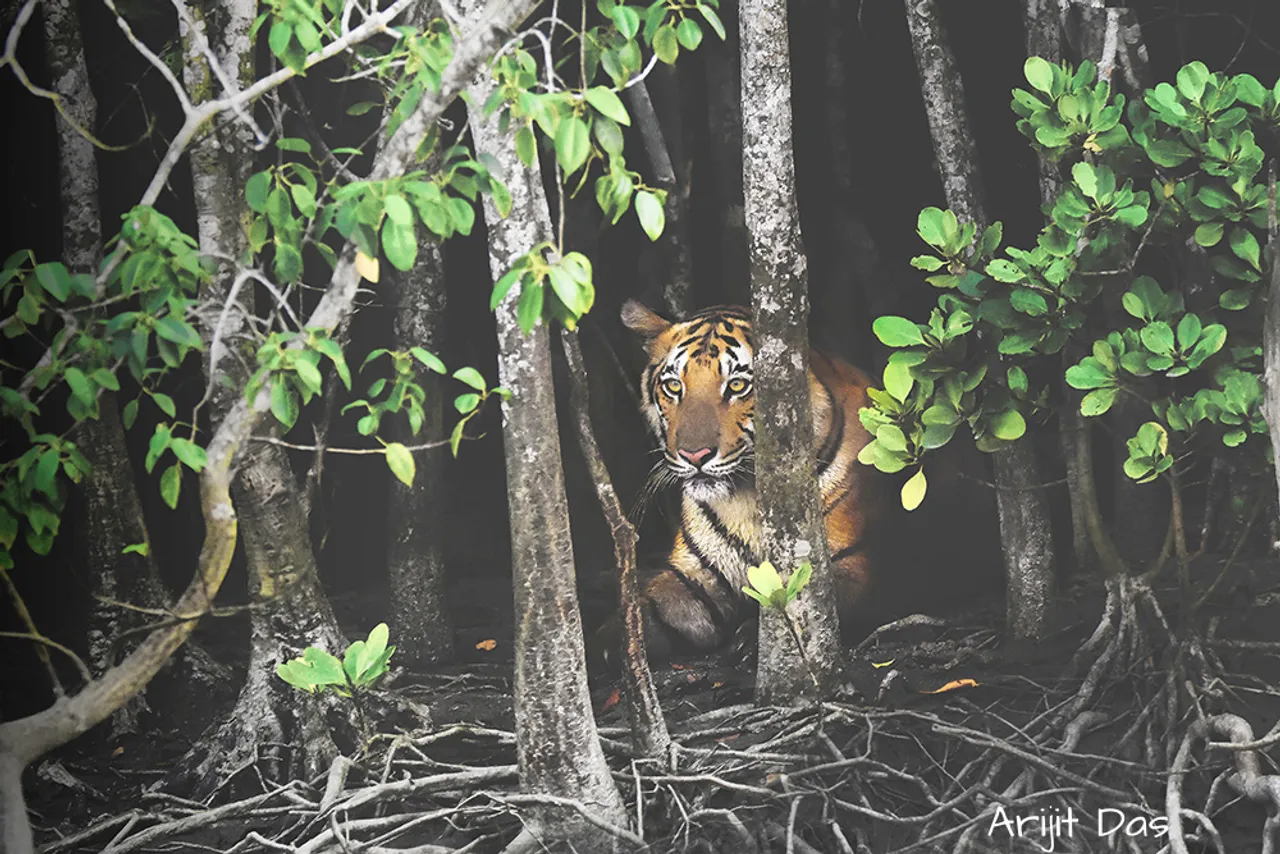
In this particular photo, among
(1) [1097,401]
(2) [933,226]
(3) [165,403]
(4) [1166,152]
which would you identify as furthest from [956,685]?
(3) [165,403]

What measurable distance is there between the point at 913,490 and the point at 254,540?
1.58m

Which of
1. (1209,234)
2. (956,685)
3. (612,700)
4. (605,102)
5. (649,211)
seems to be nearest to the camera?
(605,102)

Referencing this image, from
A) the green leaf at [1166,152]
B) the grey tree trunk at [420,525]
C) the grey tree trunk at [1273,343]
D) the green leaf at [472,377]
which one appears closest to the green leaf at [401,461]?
the grey tree trunk at [420,525]

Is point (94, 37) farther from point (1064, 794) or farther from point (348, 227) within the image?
point (1064, 794)

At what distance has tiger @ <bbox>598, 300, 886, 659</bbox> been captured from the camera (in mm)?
2949

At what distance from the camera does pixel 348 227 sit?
2.48 meters

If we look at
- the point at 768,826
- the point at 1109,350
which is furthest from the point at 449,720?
the point at 1109,350

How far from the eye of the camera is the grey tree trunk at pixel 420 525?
2.87 meters

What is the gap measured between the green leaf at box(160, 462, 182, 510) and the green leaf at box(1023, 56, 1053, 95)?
2.12 metres

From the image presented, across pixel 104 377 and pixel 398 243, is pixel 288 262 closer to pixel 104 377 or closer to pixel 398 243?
pixel 398 243

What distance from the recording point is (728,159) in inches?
117

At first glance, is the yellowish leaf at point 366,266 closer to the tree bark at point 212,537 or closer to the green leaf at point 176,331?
the tree bark at point 212,537

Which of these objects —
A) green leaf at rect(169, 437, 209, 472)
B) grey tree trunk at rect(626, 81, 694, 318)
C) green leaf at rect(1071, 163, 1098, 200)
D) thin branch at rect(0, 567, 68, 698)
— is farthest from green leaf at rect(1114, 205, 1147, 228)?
thin branch at rect(0, 567, 68, 698)

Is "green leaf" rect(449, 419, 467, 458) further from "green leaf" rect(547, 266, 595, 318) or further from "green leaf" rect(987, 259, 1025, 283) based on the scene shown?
"green leaf" rect(987, 259, 1025, 283)
